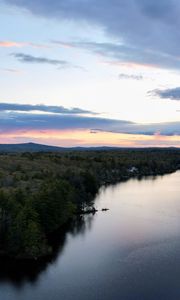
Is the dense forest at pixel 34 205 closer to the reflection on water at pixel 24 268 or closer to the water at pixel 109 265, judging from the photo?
the reflection on water at pixel 24 268

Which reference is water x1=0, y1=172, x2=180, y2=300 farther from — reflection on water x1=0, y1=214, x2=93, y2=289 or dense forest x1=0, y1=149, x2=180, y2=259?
dense forest x1=0, y1=149, x2=180, y2=259

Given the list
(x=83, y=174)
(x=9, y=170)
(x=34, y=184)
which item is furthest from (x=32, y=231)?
(x=9, y=170)

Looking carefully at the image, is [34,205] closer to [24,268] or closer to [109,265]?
[24,268]

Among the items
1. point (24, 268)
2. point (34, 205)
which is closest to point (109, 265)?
point (24, 268)

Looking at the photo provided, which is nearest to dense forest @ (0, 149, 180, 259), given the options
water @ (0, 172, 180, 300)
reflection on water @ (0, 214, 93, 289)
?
reflection on water @ (0, 214, 93, 289)

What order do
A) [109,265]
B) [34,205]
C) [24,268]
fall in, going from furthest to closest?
[34,205]
[109,265]
[24,268]

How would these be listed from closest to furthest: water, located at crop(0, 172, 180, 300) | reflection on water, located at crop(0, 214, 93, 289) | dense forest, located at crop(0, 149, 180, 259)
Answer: water, located at crop(0, 172, 180, 300)
reflection on water, located at crop(0, 214, 93, 289)
dense forest, located at crop(0, 149, 180, 259)

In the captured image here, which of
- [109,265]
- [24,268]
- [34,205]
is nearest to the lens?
[24,268]

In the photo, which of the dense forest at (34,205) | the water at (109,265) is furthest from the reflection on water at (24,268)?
the dense forest at (34,205)

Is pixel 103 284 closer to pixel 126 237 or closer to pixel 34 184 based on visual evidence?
pixel 126 237
